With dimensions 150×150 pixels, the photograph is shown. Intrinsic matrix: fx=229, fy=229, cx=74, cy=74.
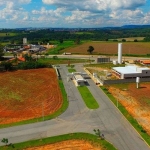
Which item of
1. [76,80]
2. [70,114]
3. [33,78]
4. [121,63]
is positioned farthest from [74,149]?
[121,63]

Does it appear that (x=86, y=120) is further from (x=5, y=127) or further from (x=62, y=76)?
(x=62, y=76)

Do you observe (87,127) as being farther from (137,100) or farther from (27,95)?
(27,95)

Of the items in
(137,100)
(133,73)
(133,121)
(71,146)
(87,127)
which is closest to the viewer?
(71,146)

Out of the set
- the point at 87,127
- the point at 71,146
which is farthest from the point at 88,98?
the point at 71,146

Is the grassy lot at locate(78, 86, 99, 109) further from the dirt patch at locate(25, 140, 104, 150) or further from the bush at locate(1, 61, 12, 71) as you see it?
the bush at locate(1, 61, 12, 71)

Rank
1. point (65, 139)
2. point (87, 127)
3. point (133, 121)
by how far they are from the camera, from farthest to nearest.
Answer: point (133, 121) < point (87, 127) < point (65, 139)

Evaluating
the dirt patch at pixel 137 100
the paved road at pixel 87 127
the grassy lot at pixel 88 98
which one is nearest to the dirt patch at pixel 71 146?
the paved road at pixel 87 127
